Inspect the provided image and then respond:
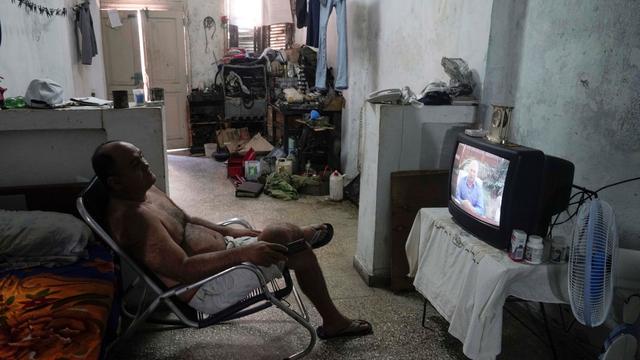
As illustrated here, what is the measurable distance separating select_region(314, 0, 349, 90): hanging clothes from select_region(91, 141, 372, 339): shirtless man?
10.3 ft

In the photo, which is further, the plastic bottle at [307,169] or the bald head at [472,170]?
the plastic bottle at [307,169]

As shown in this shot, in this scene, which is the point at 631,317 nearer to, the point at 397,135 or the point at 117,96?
the point at 397,135

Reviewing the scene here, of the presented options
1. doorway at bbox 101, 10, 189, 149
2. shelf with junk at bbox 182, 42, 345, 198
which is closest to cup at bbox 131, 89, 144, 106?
shelf with junk at bbox 182, 42, 345, 198

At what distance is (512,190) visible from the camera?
1811 millimetres

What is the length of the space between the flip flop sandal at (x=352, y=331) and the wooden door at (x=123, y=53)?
19.5 ft

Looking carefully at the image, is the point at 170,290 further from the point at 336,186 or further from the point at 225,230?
the point at 336,186

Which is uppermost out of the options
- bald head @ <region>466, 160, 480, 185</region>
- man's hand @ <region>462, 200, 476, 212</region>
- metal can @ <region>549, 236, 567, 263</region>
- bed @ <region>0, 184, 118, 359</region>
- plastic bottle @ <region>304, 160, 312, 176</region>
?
bald head @ <region>466, 160, 480, 185</region>

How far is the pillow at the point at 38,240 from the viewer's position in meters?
1.95

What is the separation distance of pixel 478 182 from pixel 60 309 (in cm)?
174

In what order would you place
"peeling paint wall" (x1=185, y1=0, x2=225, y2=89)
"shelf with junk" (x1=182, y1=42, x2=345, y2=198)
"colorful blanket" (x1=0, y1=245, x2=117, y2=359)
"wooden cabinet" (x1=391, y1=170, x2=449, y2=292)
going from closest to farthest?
"colorful blanket" (x1=0, y1=245, x2=117, y2=359), "wooden cabinet" (x1=391, y1=170, x2=449, y2=292), "shelf with junk" (x1=182, y1=42, x2=345, y2=198), "peeling paint wall" (x1=185, y1=0, x2=225, y2=89)

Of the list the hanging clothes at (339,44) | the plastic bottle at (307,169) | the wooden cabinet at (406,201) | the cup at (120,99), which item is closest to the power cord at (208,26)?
the hanging clothes at (339,44)

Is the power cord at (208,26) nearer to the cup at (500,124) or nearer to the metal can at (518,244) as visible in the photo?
the cup at (500,124)

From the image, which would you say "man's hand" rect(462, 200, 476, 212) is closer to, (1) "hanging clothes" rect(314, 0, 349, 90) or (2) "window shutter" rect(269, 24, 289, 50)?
(1) "hanging clothes" rect(314, 0, 349, 90)

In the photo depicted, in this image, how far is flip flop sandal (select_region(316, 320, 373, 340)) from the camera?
2365 millimetres
